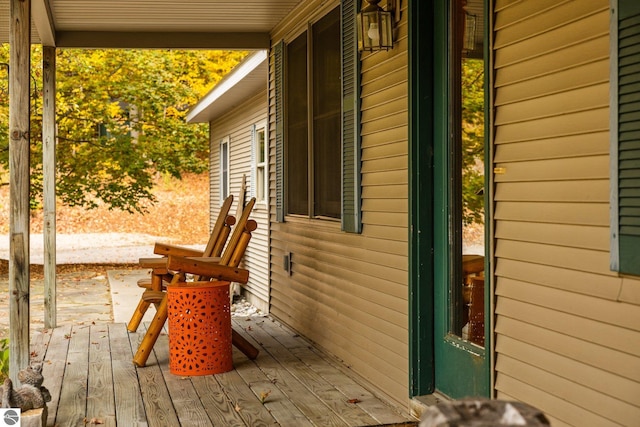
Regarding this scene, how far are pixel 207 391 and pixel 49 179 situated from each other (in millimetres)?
3509

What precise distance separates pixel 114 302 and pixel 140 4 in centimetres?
536

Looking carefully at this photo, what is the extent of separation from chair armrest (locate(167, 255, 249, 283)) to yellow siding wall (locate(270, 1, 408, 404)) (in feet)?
2.27

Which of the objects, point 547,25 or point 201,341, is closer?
point 547,25

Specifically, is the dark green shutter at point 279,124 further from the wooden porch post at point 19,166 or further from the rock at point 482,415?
the rock at point 482,415

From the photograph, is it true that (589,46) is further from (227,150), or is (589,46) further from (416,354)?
(227,150)

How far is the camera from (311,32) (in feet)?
22.0

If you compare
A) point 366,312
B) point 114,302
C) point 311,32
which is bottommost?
point 114,302

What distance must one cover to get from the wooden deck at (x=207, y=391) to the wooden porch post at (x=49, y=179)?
1028 mm

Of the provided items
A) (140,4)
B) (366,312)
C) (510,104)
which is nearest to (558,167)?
(510,104)

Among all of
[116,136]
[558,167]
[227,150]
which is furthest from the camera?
[116,136]

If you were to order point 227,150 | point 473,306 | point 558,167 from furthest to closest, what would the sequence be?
point 227,150
point 473,306
point 558,167

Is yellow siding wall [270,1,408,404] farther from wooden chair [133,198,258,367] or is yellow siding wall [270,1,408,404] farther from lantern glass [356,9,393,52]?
wooden chair [133,198,258,367]

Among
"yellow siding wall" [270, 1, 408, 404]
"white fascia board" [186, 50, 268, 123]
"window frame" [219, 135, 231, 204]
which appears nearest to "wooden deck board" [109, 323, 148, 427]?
"yellow siding wall" [270, 1, 408, 404]

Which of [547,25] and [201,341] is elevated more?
[547,25]
